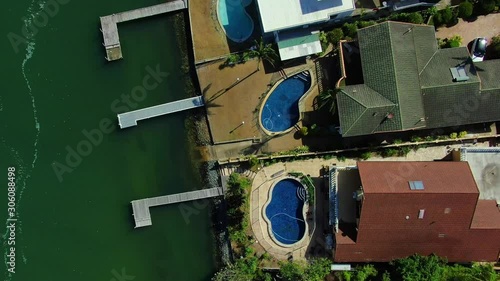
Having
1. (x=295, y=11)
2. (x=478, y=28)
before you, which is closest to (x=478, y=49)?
(x=478, y=28)

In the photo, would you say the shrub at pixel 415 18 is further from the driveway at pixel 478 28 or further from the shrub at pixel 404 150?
the shrub at pixel 404 150

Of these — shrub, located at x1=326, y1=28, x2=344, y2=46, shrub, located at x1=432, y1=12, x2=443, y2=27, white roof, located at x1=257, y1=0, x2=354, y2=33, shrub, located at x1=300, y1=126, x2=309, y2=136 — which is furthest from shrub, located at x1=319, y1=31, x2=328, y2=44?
shrub, located at x1=432, y1=12, x2=443, y2=27

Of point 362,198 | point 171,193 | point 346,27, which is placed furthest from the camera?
point 171,193

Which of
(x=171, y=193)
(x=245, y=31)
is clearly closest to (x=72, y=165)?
(x=171, y=193)

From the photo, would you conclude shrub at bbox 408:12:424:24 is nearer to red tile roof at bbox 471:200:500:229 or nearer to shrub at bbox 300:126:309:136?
shrub at bbox 300:126:309:136

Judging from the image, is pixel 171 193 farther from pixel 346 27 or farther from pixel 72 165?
pixel 346 27

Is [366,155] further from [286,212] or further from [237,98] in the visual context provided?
[237,98]

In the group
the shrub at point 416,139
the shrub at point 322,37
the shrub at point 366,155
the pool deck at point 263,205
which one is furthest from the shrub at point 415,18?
the pool deck at point 263,205

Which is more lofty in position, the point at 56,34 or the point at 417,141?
the point at 56,34
